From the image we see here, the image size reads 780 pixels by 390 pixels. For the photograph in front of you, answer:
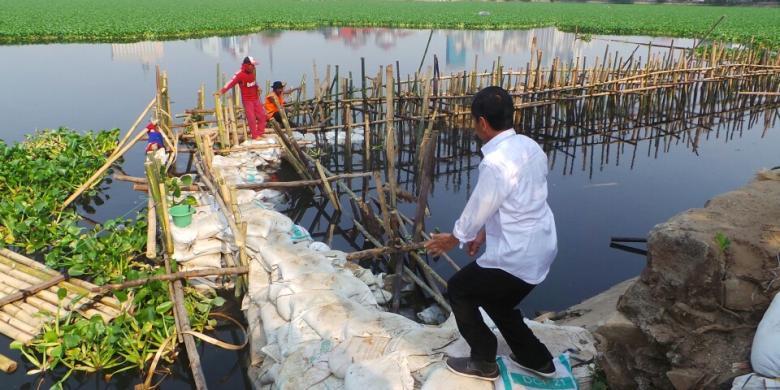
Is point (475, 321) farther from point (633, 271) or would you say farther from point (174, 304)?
point (633, 271)

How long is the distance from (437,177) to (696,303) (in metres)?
7.17

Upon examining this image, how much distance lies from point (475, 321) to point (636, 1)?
67.4 m

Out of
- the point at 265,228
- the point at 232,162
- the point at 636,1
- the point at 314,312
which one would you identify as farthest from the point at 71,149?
the point at 636,1

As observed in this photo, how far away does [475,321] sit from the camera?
2.72 metres

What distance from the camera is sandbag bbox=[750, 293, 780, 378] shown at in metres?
2.00

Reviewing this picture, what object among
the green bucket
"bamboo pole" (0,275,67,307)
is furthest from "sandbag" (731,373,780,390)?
"bamboo pole" (0,275,67,307)

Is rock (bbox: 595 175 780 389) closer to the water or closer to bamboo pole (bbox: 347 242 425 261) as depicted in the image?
bamboo pole (bbox: 347 242 425 261)

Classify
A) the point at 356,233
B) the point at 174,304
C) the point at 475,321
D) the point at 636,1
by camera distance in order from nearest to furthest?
the point at 475,321 < the point at 174,304 < the point at 356,233 < the point at 636,1

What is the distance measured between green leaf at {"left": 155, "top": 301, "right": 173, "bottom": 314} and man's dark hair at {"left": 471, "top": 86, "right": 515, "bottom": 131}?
336 centimetres

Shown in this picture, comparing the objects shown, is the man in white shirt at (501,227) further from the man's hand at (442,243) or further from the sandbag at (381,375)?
the sandbag at (381,375)

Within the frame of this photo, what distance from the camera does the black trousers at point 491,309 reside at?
2575 millimetres

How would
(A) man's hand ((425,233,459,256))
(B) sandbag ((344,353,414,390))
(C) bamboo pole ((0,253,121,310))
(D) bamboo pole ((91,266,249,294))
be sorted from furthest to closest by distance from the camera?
1. (C) bamboo pole ((0,253,121,310))
2. (D) bamboo pole ((91,266,249,294))
3. (B) sandbag ((344,353,414,390))
4. (A) man's hand ((425,233,459,256))

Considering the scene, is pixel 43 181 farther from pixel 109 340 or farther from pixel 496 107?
pixel 496 107

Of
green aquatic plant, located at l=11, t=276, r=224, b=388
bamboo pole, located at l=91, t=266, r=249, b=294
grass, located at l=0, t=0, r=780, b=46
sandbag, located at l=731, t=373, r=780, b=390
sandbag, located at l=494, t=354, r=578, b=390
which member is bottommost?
green aquatic plant, located at l=11, t=276, r=224, b=388
